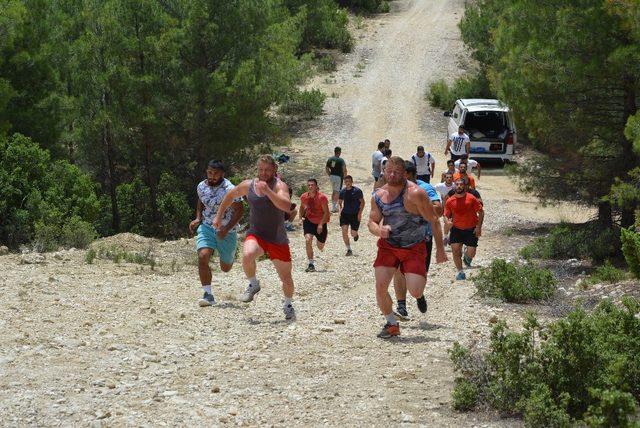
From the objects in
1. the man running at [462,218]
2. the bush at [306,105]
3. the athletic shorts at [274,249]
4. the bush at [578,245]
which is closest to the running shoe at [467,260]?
the man running at [462,218]

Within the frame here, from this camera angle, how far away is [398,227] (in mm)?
10125

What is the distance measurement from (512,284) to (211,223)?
3872 mm

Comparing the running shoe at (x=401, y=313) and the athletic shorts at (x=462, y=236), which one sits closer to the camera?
the running shoe at (x=401, y=313)

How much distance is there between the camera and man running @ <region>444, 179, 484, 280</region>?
591 inches

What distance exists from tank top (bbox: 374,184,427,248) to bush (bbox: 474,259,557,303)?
11.0 ft

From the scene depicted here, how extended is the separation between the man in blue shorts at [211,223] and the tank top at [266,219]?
0.79 meters

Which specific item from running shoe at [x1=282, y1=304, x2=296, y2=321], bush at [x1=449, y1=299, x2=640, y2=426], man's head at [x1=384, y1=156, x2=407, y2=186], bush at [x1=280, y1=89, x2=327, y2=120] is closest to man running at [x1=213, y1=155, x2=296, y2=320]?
running shoe at [x1=282, y1=304, x2=296, y2=321]

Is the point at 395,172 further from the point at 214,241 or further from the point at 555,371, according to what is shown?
the point at 214,241

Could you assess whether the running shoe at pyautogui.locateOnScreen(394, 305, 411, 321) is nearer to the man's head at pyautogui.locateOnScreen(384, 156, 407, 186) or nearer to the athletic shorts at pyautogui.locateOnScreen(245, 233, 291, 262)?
the athletic shorts at pyautogui.locateOnScreen(245, 233, 291, 262)

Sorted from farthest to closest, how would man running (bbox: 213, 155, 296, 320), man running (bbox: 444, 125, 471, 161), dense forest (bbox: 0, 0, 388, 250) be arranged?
1. dense forest (bbox: 0, 0, 388, 250)
2. man running (bbox: 444, 125, 471, 161)
3. man running (bbox: 213, 155, 296, 320)

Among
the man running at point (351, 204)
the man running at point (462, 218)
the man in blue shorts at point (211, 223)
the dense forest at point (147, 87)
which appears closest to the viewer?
the man in blue shorts at point (211, 223)

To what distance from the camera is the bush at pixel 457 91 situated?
131 ft

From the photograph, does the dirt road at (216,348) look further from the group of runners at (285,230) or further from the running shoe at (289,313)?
the group of runners at (285,230)

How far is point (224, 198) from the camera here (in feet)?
37.5
